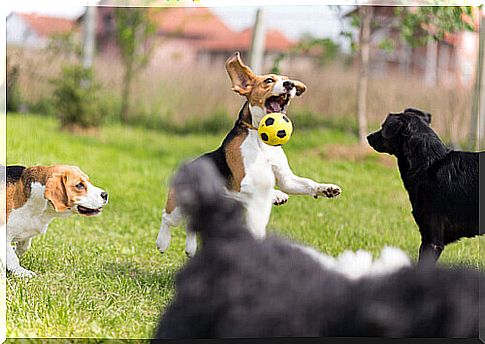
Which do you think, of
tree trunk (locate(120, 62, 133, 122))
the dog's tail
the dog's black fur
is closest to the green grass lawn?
the dog's black fur

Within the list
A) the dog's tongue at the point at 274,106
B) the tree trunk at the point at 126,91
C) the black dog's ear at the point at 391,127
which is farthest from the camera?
the tree trunk at the point at 126,91

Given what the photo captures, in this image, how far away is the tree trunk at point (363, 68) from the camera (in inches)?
195

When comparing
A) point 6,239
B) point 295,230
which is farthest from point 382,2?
point 6,239

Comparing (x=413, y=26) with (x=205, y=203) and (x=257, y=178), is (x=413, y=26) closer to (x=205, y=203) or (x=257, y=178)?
(x=257, y=178)

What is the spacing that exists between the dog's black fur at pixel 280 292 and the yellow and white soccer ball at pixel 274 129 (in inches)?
48.4

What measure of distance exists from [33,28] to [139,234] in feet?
5.38

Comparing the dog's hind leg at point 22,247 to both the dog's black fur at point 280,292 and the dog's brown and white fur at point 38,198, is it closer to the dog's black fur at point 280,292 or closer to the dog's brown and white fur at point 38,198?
the dog's brown and white fur at point 38,198

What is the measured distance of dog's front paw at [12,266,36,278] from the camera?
→ 3718 mm

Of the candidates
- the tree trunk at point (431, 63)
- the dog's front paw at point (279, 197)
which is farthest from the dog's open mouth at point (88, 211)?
the tree trunk at point (431, 63)

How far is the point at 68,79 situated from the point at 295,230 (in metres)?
3.59

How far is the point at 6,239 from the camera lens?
375 centimetres

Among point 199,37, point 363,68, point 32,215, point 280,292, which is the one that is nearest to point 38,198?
point 32,215

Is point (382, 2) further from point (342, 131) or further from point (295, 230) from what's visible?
point (295, 230)

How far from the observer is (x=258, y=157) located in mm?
3676
